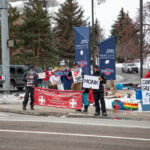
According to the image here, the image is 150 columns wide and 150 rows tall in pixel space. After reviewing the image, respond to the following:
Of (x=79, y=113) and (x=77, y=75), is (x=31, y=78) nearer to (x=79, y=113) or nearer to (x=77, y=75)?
(x=77, y=75)

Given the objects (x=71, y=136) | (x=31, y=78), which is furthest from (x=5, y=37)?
(x=71, y=136)

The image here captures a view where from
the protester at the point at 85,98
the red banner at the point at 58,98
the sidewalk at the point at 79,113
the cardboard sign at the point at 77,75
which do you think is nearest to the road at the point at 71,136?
the sidewalk at the point at 79,113

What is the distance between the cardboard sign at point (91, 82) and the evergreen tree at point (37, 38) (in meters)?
35.9

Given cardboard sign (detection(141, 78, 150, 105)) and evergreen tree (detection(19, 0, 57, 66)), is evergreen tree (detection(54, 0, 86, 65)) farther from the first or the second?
cardboard sign (detection(141, 78, 150, 105))

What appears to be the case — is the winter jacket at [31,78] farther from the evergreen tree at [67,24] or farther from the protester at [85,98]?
the evergreen tree at [67,24]

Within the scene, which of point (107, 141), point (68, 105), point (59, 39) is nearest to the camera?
point (107, 141)

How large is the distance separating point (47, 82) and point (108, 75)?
145 inches

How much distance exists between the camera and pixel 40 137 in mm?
9391

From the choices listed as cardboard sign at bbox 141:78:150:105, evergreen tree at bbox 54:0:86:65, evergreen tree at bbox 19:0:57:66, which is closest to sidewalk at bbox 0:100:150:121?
cardboard sign at bbox 141:78:150:105

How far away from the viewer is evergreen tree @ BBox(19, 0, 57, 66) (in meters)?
51.1

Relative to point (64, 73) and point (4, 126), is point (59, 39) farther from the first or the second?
point (4, 126)

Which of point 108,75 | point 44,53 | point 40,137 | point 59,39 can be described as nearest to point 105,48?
point 108,75

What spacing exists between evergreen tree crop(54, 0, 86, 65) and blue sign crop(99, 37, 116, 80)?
36.6 meters

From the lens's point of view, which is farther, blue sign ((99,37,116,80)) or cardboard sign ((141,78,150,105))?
blue sign ((99,37,116,80))
